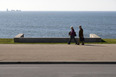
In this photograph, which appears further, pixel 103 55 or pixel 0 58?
pixel 103 55

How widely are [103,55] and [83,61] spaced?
7.27 ft
